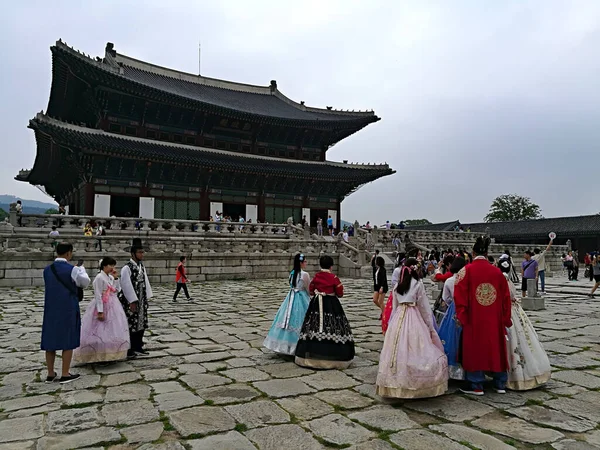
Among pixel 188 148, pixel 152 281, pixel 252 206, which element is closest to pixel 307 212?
pixel 252 206

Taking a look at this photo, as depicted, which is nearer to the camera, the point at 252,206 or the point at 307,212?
the point at 252,206

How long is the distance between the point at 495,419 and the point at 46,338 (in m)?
4.73

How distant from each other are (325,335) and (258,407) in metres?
1.58

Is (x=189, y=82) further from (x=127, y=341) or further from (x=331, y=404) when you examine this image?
(x=331, y=404)

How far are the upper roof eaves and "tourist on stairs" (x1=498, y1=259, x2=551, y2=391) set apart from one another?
25.2 meters

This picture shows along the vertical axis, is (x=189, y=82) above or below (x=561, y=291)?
above

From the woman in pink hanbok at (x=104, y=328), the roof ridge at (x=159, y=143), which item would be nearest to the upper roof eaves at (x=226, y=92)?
the roof ridge at (x=159, y=143)

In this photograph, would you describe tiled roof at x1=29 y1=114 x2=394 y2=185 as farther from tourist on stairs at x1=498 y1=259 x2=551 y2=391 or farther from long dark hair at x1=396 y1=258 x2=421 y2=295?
tourist on stairs at x1=498 y1=259 x2=551 y2=391

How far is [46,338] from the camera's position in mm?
4828

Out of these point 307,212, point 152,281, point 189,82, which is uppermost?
point 189,82

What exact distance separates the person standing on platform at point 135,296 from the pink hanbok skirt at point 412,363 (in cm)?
350

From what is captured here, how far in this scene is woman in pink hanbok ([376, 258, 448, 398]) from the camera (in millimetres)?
4227

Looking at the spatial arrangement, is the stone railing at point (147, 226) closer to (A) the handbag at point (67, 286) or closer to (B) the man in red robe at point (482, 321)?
(A) the handbag at point (67, 286)

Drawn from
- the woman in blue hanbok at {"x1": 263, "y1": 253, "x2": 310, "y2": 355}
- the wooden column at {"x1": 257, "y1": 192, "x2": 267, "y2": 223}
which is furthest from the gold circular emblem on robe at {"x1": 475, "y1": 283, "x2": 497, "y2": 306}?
the wooden column at {"x1": 257, "y1": 192, "x2": 267, "y2": 223}
